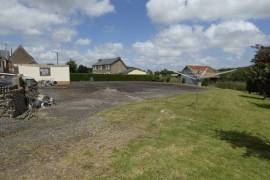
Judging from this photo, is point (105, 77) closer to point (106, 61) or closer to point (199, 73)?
point (106, 61)

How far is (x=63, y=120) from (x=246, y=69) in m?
8.66

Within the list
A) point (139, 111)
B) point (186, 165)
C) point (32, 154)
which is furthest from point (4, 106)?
point (186, 165)

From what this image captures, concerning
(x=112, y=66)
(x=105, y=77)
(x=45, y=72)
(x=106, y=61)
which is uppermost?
(x=106, y=61)

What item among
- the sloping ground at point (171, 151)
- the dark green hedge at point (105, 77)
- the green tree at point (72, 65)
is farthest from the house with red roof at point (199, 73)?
the green tree at point (72, 65)

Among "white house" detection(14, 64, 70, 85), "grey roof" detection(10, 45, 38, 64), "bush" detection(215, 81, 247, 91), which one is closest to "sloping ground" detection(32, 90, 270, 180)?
"bush" detection(215, 81, 247, 91)

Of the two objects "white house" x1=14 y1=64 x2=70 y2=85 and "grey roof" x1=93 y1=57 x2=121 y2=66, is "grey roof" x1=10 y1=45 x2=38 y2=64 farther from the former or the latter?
"grey roof" x1=93 y1=57 x2=121 y2=66

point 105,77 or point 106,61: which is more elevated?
point 106,61

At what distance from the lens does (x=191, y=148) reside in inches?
381

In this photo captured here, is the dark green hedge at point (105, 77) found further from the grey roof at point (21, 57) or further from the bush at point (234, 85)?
the bush at point (234, 85)

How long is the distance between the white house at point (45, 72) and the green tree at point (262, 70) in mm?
43911

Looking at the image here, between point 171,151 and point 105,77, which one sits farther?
point 105,77

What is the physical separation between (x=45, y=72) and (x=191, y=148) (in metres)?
43.5

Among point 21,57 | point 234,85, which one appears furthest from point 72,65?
point 234,85

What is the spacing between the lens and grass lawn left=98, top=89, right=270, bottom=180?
24.6 feet
